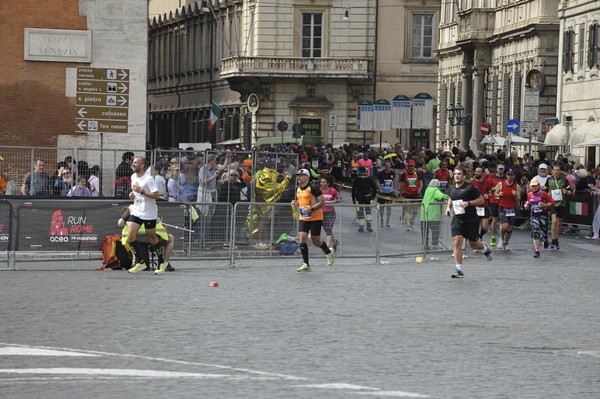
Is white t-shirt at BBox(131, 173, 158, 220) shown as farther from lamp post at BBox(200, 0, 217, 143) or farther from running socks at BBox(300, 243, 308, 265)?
lamp post at BBox(200, 0, 217, 143)

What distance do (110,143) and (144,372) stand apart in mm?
28742

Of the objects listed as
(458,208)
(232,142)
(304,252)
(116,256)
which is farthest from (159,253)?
(232,142)

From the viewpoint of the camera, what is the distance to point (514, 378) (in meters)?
13.3

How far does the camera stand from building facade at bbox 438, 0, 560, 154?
63375 millimetres

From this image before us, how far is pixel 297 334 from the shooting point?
16406mm

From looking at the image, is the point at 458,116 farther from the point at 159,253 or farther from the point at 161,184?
the point at 159,253

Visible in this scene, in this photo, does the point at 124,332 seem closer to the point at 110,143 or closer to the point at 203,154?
the point at 203,154

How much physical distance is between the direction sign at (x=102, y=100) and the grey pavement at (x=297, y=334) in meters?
7.94

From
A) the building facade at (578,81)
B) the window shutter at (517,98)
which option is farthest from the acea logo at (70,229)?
the window shutter at (517,98)

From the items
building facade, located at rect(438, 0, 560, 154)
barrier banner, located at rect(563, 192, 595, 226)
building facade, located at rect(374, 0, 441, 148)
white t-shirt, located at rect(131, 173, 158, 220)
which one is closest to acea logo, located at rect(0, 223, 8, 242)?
white t-shirt, located at rect(131, 173, 158, 220)

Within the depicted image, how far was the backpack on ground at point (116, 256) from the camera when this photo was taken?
26.0m

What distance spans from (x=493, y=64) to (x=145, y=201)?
157 feet

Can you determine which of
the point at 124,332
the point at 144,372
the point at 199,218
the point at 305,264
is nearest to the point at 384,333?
the point at 124,332

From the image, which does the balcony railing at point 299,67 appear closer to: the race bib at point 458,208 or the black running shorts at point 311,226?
the black running shorts at point 311,226
